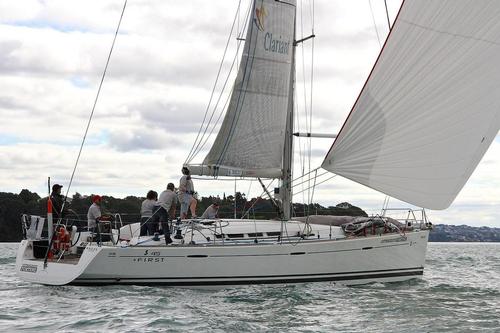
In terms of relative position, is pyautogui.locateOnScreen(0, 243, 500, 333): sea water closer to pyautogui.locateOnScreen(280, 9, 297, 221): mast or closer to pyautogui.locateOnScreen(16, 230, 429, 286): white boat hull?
pyautogui.locateOnScreen(16, 230, 429, 286): white boat hull

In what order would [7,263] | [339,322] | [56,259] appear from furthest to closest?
[7,263]
[56,259]
[339,322]

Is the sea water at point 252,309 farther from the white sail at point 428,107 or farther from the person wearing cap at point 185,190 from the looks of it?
the person wearing cap at point 185,190

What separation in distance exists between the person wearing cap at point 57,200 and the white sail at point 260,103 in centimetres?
338

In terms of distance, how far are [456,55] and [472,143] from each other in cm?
190

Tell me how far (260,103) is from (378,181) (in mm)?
4645

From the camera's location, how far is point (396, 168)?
16.1m

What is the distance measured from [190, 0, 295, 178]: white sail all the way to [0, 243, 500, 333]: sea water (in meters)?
3.77

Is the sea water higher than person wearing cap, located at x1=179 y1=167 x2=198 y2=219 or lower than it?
lower

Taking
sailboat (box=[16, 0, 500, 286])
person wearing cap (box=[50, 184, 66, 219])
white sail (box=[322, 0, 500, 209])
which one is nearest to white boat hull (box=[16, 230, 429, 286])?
sailboat (box=[16, 0, 500, 286])

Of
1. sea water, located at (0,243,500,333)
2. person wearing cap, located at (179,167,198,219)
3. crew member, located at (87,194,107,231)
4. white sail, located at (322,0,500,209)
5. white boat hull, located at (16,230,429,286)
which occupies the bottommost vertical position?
sea water, located at (0,243,500,333)

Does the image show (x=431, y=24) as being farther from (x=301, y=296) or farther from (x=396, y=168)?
(x=301, y=296)

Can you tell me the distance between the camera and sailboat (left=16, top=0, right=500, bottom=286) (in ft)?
50.7

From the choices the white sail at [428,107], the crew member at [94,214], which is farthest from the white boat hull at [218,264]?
the white sail at [428,107]

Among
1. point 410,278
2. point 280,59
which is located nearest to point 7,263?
point 280,59
